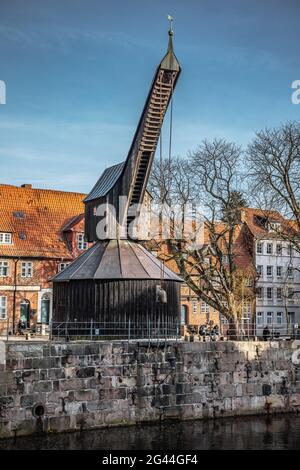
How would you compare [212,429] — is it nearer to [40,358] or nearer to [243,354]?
[243,354]

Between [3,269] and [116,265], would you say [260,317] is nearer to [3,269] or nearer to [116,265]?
[3,269]

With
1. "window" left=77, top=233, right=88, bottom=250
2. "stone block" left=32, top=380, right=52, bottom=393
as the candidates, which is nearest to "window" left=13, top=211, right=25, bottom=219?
"window" left=77, top=233, right=88, bottom=250

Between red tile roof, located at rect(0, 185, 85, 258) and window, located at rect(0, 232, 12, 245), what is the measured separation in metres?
0.25

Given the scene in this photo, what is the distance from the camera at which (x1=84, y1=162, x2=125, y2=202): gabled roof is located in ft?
101

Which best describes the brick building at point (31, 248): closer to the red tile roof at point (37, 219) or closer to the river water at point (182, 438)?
the red tile roof at point (37, 219)

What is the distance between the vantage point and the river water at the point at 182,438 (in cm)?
2130

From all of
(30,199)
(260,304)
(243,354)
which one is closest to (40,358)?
(243,354)

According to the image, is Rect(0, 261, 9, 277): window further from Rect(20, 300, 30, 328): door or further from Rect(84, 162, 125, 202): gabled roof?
Rect(84, 162, 125, 202): gabled roof

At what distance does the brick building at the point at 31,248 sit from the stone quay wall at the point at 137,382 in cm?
1793

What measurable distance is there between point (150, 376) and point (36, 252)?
68.1 feet

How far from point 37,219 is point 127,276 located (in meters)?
19.3

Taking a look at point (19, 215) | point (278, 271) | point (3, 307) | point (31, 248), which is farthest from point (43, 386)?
point (278, 271)

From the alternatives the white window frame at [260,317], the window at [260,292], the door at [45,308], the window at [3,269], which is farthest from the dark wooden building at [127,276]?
the white window frame at [260,317]

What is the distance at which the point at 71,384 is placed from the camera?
76.2ft
